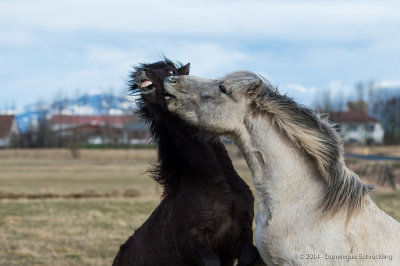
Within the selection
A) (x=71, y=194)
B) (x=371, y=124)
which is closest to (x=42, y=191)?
(x=71, y=194)

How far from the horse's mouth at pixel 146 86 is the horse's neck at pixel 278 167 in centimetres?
140

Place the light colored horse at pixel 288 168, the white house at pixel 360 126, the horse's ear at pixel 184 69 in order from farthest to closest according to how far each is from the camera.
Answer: the white house at pixel 360 126 → the horse's ear at pixel 184 69 → the light colored horse at pixel 288 168

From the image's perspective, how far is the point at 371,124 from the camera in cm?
6588

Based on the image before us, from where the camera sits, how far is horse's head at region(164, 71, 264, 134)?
419 cm

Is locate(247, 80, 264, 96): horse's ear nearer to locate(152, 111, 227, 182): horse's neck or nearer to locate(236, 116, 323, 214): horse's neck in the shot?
locate(236, 116, 323, 214): horse's neck

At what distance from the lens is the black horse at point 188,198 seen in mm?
5160

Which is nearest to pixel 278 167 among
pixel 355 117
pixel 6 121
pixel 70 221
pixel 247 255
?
Result: pixel 247 255

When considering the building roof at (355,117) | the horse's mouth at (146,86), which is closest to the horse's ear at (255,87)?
the horse's mouth at (146,86)

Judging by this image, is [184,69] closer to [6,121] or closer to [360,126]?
[360,126]

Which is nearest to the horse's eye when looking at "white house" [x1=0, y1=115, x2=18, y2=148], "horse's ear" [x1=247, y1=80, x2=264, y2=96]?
"horse's ear" [x1=247, y1=80, x2=264, y2=96]

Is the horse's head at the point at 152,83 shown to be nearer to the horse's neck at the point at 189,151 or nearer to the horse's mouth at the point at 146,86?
the horse's mouth at the point at 146,86

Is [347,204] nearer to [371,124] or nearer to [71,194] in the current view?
[71,194]

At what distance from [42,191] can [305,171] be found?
23002 millimetres

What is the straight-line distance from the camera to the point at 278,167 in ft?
13.7
